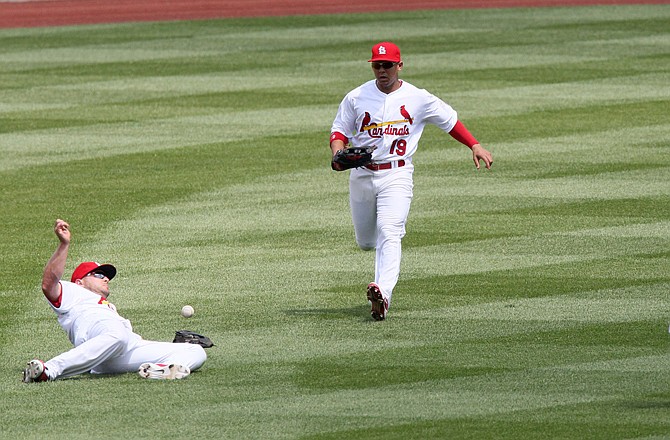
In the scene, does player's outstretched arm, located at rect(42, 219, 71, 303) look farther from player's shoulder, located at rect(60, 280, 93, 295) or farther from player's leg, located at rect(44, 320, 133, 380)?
player's leg, located at rect(44, 320, 133, 380)

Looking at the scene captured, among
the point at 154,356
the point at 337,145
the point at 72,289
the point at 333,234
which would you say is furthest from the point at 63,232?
the point at 333,234

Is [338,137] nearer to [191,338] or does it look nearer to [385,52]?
[385,52]

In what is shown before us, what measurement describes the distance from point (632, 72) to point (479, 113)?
4.16 meters

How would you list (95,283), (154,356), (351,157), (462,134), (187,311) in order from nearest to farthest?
1. (154,356)
2. (95,283)
3. (187,311)
4. (351,157)
5. (462,134)

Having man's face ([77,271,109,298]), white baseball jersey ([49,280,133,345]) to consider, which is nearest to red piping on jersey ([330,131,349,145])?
man's face ([77,271,109,298])

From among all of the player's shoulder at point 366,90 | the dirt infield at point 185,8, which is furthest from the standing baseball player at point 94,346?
the dirt infield at point 185,8

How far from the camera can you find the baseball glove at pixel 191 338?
10.1 m

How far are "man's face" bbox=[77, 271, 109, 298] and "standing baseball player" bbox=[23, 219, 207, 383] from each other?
0.15 m

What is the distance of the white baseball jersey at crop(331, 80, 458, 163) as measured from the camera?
1155cm

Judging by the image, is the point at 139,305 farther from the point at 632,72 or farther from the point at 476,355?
the point at 632,72

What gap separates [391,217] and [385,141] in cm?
59

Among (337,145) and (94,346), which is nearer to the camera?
(94,346)

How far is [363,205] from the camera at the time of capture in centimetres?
1158

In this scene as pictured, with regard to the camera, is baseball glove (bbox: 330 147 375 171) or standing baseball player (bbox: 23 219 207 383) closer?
standing baseball player (bbox: 23 219 207 383)
